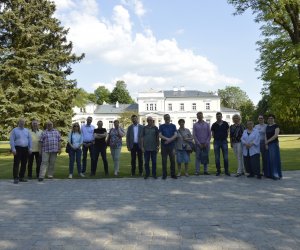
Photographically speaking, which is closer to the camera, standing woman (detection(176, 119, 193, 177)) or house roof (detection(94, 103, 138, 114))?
standing woman (detection(176, 119, 193, 177))

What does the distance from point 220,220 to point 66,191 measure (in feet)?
14.0

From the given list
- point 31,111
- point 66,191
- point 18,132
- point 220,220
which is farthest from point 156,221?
point 31,111

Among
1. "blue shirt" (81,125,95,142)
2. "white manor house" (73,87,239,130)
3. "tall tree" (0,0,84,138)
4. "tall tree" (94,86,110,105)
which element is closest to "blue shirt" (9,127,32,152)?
"blue shirt" (81,125,95,142)

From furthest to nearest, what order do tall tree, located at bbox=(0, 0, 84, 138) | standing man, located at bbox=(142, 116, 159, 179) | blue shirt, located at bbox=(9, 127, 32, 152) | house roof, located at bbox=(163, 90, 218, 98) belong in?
house roof, located at bbox=(163, 90, 218, 98), tall tree, located at bbox=(0, 0, 84, 138), standing man, located at bbox=(142, 116, 159, 179), blue shirt, located at bbox=(9, 127, 32, 152)

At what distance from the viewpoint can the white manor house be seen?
87.4 m

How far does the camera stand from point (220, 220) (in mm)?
5777

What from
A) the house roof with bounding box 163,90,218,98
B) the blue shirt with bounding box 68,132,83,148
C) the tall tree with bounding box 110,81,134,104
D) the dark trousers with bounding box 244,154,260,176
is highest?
the tall tree with bounding box 110,81,134,104

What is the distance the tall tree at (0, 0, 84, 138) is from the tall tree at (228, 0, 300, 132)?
13.0m

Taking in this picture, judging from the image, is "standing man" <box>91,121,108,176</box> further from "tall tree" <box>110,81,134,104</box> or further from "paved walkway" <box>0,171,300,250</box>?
"tall tree" <box>110,81,134,104</box>

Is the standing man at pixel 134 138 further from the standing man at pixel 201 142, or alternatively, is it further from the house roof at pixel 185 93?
the house roof at pixel 185 93

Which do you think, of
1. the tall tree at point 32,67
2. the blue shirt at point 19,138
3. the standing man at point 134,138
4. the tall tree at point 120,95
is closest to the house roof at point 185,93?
the tall tree at point 120,95

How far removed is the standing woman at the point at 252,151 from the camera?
10.2m

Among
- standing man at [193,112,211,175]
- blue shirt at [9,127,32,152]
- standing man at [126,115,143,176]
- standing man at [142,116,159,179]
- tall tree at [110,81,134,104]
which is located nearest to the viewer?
blue shirt at [9,127,32,152]

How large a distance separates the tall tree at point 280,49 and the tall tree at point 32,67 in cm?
1295
